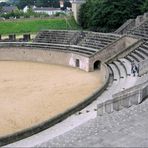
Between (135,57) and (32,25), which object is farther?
(32,25)

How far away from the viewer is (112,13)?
4738cm

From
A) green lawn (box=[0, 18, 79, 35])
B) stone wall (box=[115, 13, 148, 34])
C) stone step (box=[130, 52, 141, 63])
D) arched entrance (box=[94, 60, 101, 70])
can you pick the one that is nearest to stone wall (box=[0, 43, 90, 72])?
arched entrance (box=[94, 60, 101, 70])

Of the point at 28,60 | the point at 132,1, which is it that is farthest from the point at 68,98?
the point at 132,1

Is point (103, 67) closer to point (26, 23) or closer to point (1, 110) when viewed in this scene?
point (1, 110)

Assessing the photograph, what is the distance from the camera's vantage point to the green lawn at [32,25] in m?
55.9

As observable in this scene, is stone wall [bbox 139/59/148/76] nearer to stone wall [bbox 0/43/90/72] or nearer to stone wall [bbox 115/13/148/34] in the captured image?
stone wall [bbox 0/43/90/72]

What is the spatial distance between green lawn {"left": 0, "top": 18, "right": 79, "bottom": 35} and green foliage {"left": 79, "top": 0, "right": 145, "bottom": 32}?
8.01 metres

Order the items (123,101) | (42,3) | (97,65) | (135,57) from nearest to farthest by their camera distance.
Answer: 1. (123,101)
2. (135,57)
3. (97,65)
4. (42,3)

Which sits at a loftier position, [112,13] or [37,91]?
[112,13]

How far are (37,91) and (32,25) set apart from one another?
111 feet

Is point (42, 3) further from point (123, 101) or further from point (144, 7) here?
point (123, 101)

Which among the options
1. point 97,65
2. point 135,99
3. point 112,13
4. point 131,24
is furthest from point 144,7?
point 135,99

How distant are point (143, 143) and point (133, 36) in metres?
21.9

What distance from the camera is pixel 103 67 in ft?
95.0
